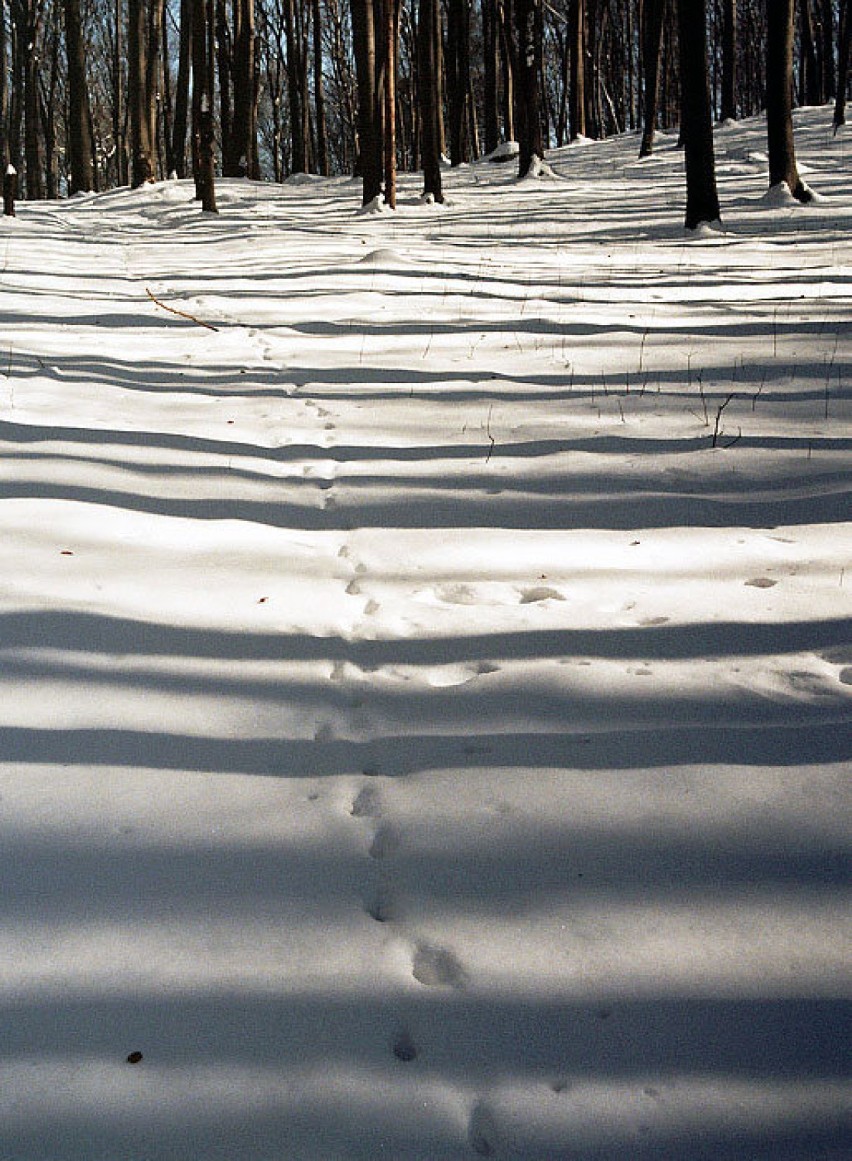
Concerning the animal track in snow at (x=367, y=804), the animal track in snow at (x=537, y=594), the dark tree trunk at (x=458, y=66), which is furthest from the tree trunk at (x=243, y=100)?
the animal track in snow at (x=367, y=804)

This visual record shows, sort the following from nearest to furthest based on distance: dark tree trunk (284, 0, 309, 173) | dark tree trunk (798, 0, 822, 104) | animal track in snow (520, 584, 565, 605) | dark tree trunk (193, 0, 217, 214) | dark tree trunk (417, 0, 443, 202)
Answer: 1. animal track in snow (520, 584, 565, 605)
2. dark tree trunk (193, 0, 217, 214)
3. dark tree trunk (417, 0, 443, 202)
4. dark tree trunk (798, 0, 822, 104)
5. dark tree trunk (284, 0, 309, 173)

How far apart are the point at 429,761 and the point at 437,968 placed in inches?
24.1

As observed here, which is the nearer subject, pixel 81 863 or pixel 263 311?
pixel 81 863

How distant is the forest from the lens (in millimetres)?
12047

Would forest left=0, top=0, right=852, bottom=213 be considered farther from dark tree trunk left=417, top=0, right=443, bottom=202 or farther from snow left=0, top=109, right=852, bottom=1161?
snow left=0, top=109, right=852, bottom=1161

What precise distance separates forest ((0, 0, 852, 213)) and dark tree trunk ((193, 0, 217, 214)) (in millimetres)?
37

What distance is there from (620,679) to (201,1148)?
146cm

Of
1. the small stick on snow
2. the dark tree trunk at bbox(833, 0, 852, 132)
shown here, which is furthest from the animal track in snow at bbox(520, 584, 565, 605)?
the dark tree trunk at bbox(833, 0, 852, 132)

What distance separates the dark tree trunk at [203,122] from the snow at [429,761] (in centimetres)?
974

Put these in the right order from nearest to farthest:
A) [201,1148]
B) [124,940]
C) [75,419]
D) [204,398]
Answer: [201,1148]
[124,940]
[75,419]
[204,398]

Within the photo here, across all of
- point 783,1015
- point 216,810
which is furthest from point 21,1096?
point 783,1015

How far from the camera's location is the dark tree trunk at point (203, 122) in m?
13.8

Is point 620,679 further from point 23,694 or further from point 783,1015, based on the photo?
point 23,694

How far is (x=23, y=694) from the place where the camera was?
2449 millimetres
